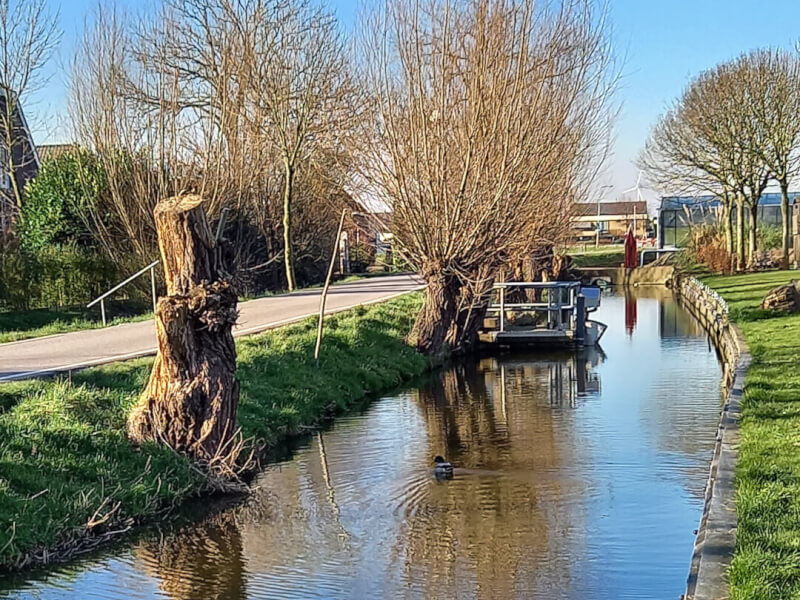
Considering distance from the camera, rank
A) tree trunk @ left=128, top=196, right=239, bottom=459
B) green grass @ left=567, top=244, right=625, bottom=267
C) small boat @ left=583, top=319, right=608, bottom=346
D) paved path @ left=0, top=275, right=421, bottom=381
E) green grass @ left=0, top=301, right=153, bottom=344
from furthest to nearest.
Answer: green grass @ left=567, top=244, right=625, bottom=267 → small boat @ left=583, top=319, right=608, bottom=346 → green grass @ left=0, top=301, right=153, bottom=344 → paved path @ left=0, top=275, right=421, bottom=381 → tree trunk @ left=128, top=196, right=239, bottom=459

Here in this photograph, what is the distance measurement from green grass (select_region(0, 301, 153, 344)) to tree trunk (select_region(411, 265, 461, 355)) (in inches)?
217

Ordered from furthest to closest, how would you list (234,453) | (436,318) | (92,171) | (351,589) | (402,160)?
(92,171)
(436,318)
(402,160)
(234,453)
(351,589)

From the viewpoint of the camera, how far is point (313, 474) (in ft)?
36.0

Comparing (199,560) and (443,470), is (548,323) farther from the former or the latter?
(199,560)

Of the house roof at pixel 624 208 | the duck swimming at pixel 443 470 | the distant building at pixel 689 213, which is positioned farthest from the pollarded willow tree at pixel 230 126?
the house roof at pixel 624 208

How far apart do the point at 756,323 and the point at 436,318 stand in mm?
6687

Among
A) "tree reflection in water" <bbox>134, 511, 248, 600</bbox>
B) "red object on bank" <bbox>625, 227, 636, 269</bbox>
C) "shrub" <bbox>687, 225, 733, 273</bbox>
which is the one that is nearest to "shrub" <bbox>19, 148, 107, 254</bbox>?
"tree reflection in water" <bbox>134, 511, 248, 600</bbox>

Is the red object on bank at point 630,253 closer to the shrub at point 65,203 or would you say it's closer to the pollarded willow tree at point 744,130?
the pollarded willow tree at point 744,130

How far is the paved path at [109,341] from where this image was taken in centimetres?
1288

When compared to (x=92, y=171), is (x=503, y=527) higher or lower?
lower

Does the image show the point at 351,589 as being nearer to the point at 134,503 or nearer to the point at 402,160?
the point at 134,503

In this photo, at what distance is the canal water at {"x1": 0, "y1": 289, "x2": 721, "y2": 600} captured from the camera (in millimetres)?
7582

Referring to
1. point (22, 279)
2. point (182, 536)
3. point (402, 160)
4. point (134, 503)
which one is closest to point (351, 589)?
point (182, 536)

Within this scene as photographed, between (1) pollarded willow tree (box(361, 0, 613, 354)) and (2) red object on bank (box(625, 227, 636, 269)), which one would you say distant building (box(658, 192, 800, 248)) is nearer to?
(2) red object on bank (box(625, 227, 636, 269))
